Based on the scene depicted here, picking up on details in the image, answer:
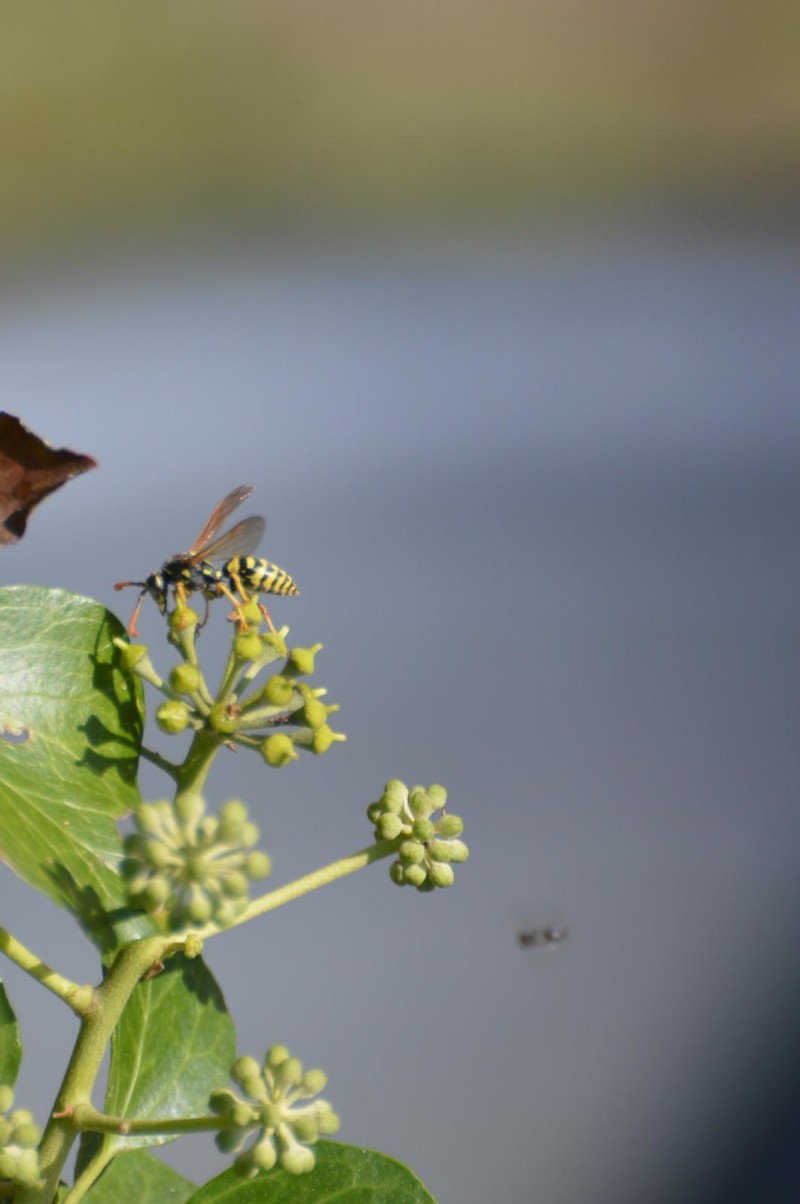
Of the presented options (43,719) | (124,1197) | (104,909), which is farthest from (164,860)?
(124,1197)

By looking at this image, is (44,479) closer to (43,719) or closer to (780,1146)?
(43,719)

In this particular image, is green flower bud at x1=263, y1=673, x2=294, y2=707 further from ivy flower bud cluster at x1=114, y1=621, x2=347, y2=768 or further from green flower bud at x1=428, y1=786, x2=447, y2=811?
green flower bud at x1=428, y1=786, x2=447, y2=811

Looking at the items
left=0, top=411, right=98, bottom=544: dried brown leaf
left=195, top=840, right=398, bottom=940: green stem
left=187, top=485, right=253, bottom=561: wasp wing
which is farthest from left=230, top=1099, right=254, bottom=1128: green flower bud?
left=187, top=485, right=253, bottom=561: wasp wing

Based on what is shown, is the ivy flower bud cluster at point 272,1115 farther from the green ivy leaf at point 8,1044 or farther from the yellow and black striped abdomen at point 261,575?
the yellow and black striped abdomen at point 261,575

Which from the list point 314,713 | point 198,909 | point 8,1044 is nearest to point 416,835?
point 314,713

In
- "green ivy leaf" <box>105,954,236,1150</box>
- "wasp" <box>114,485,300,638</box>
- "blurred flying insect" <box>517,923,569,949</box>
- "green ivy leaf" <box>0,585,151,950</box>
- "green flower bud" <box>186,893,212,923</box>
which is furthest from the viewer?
"blurred flying insect" <box>517,923,569,949</box>

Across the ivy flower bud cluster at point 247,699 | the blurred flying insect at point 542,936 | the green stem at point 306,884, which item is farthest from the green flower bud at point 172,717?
the blurred flying insect at point 542,936
